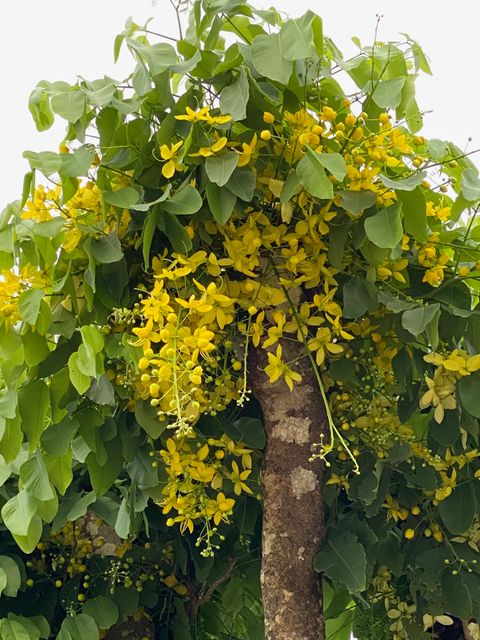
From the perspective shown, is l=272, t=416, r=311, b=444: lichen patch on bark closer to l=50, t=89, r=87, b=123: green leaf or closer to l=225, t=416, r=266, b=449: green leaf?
l=225, t=416, r=266, b=449: green leaf

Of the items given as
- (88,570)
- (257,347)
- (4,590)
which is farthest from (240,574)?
(257,347)

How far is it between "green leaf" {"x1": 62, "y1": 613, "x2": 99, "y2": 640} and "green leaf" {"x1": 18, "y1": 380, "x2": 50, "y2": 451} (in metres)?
0.37

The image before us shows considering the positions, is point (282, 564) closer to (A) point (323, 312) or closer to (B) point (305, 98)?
(A) point (323, 312)

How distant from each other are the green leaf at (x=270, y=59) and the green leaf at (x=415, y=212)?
145mm

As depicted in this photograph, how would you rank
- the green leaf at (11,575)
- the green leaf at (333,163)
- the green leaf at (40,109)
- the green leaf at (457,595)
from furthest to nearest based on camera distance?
the green leaf at (11,575) → the green leaf at (457,595) → the green leaf at (40,109) → the green leaf at (333,163)

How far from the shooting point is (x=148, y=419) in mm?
884

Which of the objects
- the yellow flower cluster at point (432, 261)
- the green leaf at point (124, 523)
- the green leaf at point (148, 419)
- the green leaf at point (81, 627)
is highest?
the yellow flower cluster at point (432, 261)

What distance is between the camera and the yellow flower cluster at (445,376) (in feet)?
2.93

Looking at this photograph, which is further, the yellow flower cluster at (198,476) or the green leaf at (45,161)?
the yellow flower cluster at (198,476)

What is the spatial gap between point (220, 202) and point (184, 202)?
31 millimetres

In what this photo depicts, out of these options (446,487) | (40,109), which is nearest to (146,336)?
(40,109)

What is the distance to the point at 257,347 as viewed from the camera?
3.11ft

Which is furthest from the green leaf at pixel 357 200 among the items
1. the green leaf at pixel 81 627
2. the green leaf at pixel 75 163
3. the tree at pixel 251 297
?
the green leaf at pixel 81 627

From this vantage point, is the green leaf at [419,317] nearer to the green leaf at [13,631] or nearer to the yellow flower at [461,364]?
the yellow flower at [461,364]
